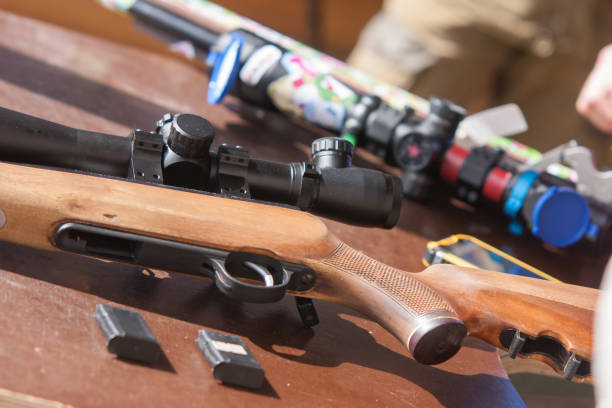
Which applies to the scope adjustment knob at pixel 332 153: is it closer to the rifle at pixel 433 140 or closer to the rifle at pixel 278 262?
the rifle at pixel 278 262

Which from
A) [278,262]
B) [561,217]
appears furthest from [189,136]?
[561,217]

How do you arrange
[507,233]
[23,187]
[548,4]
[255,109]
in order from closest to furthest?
1. [23,187]
2. [507,233]
3. [255,109]
4. [548,4]

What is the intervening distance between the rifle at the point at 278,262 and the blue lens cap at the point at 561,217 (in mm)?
410

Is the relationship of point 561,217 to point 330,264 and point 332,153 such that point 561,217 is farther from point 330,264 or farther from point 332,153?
point 330,264

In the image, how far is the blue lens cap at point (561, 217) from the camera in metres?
1.35

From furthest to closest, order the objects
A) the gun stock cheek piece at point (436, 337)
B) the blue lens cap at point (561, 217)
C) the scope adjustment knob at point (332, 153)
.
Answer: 1. the blue lens cap at point (561, 217)
2. the scope adjustment knob at point (332, 153)
3. the gun stock cheek piece at point (436, 337)

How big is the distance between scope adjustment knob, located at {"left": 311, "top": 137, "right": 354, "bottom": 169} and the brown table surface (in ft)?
0.68

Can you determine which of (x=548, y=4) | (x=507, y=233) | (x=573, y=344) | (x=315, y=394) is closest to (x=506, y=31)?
(x=548, y=4)

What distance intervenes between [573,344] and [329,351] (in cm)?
32

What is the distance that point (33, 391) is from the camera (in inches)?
26.2

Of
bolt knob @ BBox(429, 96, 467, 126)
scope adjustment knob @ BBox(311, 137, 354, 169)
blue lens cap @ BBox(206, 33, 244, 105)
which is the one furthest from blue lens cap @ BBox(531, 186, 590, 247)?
blue lens cap @ BBox(206, 33, 244, 105)

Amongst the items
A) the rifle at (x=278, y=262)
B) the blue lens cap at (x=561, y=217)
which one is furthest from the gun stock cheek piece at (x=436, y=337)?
the blue lens cap at (x=561, y=217)

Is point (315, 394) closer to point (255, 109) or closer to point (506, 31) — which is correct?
point (255, 109)

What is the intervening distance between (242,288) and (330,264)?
0.13 metres
